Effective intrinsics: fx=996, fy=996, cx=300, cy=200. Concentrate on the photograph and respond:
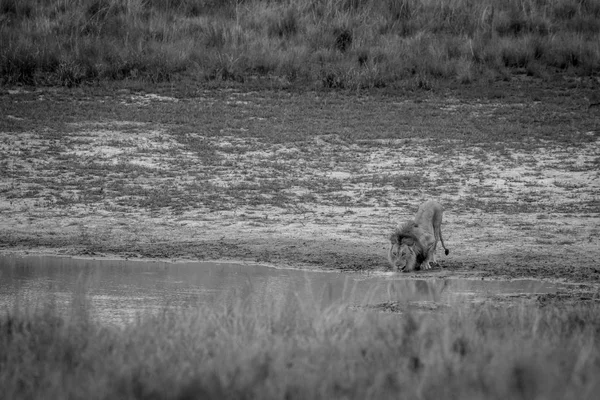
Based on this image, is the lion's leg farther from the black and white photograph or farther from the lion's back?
the lion's back

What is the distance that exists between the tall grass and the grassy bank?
14.4 meters

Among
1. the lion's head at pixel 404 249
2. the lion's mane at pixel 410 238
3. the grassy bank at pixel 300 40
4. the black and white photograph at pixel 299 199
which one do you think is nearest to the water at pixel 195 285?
the black and white photograph at pixel 299 199

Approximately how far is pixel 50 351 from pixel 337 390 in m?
1.82

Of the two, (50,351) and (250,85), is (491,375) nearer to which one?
(50,351)

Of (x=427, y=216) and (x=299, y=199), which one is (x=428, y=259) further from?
(x=299, y=199)

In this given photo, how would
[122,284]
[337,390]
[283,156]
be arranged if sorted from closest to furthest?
[337,390]
[122,284]
[283,156]

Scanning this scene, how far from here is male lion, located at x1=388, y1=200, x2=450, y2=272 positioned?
11.3 m

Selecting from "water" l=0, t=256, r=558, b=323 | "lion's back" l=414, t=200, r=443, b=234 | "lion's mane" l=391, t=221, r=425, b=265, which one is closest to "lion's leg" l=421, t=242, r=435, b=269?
"lion's mane" l=391, t=221, r=425, b=265

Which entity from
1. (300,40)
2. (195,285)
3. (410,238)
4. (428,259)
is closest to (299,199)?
(428,259)

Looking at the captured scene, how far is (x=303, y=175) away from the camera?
15742 mm

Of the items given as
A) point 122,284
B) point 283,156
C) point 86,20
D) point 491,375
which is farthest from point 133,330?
point 86,20

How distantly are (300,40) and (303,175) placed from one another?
26.4 feet

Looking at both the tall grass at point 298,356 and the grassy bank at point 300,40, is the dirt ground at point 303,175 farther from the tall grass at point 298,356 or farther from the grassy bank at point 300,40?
the tall grass at point 298,356

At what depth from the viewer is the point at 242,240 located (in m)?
12.7
